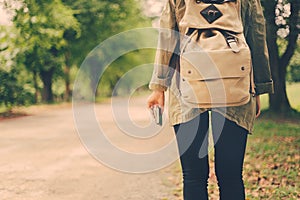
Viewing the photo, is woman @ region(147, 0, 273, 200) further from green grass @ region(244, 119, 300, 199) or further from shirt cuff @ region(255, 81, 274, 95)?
green grass @ region(244, 119, 300, 199)

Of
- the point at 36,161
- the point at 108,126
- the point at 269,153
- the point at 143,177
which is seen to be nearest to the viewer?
the point at 143,177

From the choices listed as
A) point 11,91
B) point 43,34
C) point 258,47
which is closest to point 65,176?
point 258,47

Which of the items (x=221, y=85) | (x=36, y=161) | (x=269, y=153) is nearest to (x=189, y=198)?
(x=221, y=85)

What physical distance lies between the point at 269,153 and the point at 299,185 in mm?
2327

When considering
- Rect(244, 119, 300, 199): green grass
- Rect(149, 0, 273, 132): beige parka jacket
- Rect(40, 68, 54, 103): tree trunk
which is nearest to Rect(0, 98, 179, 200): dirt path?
Rect(244, 119, 300, 199): green grass

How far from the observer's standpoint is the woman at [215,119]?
1.94 m

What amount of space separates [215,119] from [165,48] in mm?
382

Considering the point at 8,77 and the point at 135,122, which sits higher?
the point at 8,77

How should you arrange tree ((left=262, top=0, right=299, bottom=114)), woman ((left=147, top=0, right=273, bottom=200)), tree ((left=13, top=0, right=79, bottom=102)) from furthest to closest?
1. tree ((left=13, top=0, right=79, bottom=102))
2. tree ((left=262, top=0, right=299, bottom=114))
3. woman ((left=147, top=0, right=273, bottom=200))

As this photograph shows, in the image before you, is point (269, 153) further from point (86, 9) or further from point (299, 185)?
point (86, 9)

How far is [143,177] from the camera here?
205 inches

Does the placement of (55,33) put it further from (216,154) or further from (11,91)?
(216,154)

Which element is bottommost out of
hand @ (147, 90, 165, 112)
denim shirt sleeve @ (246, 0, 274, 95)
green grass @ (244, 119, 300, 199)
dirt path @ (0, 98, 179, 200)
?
green grass @ (244, 119, 300, 199)

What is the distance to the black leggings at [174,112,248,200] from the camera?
76.5 inches
